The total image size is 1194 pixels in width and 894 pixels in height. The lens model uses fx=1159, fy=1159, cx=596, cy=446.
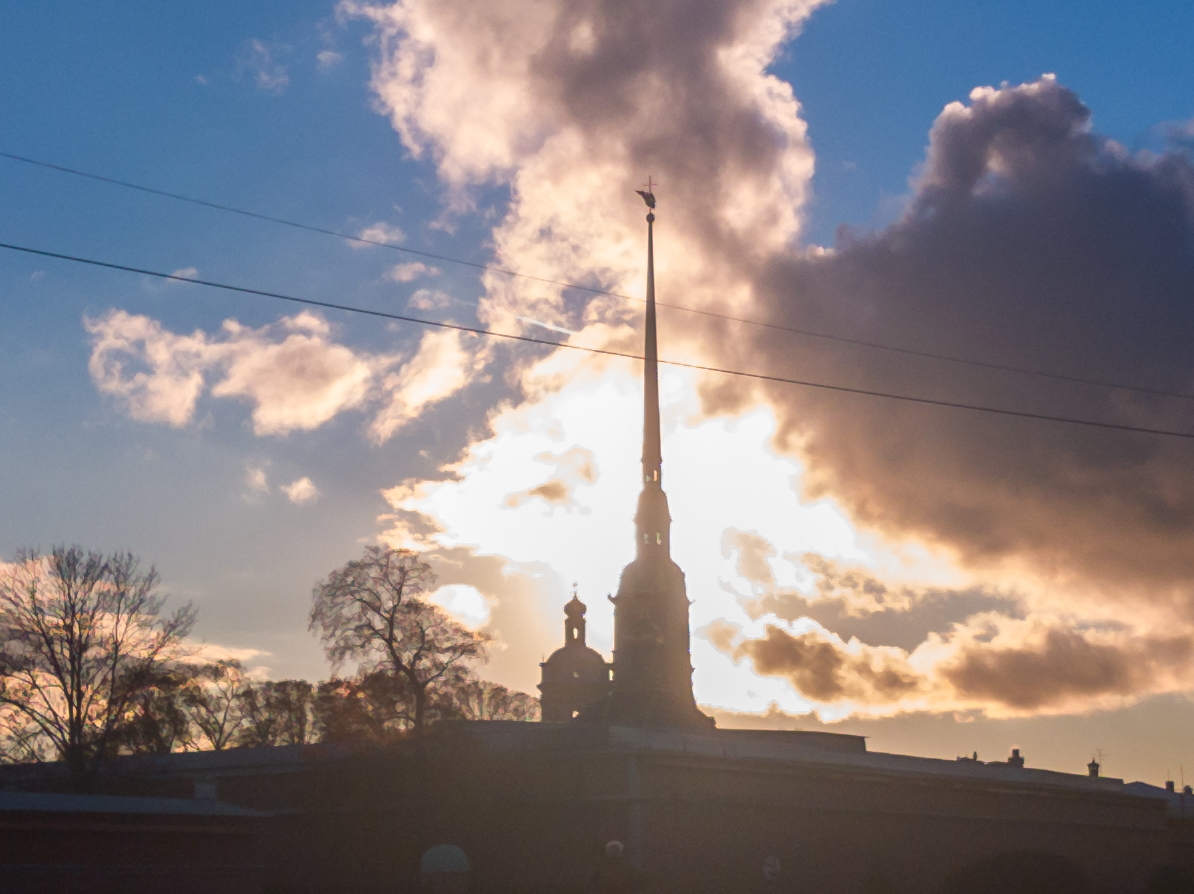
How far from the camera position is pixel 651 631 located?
216ft

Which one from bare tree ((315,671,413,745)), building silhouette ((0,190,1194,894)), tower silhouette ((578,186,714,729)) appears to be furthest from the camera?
tower silhouette ((578,186,714,729))

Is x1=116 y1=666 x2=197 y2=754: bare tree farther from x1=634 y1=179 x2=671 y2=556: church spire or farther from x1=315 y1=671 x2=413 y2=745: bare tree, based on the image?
x1=634 y1=179 x2=671 y2=556: church spire

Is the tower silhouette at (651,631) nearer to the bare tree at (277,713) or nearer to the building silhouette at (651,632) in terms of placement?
the building silhouette at (651,632)

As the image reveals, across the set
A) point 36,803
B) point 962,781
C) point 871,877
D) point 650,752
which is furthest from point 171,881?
point 962,781

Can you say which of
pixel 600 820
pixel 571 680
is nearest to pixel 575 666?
pixel 571 680

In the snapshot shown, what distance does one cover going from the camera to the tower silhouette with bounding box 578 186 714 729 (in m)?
62.7

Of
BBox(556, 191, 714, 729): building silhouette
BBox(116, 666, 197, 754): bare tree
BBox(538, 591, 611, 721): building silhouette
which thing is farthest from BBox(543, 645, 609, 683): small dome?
BBox(116, 666, 197, 754): bare tree

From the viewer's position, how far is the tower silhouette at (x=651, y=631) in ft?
206

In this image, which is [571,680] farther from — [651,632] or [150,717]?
[150,717]

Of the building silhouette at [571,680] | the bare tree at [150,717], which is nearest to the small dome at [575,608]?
the building silhouette at [571,680]

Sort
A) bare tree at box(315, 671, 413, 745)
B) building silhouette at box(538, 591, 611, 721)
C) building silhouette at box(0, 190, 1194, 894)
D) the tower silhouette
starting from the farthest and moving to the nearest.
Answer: building silhouette at box(538, 591, 611, 721) < the tower silhouette < bare tree at box(315, 671, 413, 745) < building silhouette at box(0, 190, 1194, 894)

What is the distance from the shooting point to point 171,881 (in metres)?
29.3

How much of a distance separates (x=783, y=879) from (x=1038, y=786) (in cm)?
1516

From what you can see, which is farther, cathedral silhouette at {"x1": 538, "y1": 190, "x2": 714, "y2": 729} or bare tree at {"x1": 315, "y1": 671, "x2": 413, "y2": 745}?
cathedral silhouette at {"x1": 538, "y1": 190, "x2": 714, "y2": 729}
